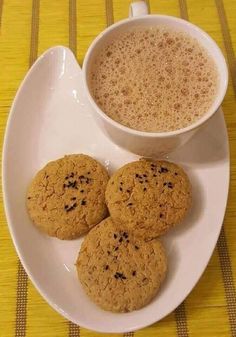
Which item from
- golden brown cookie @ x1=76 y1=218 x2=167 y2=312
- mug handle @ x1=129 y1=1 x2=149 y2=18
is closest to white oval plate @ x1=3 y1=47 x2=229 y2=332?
golden brown cookie @ x1=76 y1=218 x2=167 y2=312

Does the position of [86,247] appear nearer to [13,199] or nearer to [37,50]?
[13,199]

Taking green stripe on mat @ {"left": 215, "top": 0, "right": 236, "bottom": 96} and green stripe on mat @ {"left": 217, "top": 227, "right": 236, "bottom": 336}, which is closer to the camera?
green stripe on mat @ {"left": 217, "top": 227, "right": 236, "bottom": 336}

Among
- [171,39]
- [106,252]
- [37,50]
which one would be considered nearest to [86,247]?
[106,252]

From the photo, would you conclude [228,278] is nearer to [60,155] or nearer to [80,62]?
[60,155]

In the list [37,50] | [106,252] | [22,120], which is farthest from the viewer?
[37,50]

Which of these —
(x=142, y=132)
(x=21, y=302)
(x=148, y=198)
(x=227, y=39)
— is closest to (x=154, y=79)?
(x=142, y=132)

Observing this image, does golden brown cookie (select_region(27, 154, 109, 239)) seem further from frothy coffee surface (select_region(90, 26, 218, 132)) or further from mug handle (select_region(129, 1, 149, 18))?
mug handle (select_region(129, 1, 149, 18))

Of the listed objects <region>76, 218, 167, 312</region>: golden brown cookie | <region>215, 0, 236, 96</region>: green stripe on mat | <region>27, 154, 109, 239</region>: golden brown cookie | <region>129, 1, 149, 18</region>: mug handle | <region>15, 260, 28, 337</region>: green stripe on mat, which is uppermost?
<region>129, 1, 149, 18</region>: mug handle

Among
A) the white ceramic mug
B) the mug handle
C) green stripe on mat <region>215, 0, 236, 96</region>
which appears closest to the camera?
the white ceramic mug

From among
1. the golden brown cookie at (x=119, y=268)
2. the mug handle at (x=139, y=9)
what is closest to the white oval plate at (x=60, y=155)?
the golden brown cookie at (x=119, y=268)
